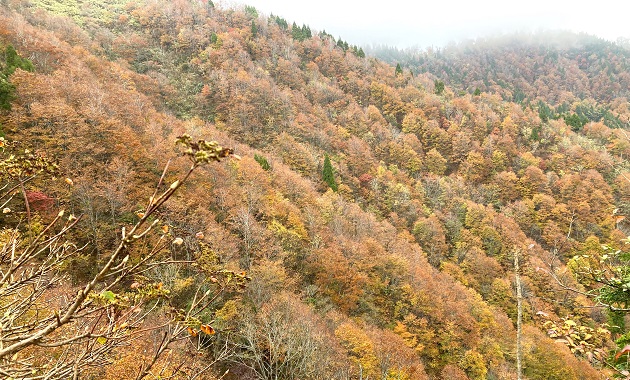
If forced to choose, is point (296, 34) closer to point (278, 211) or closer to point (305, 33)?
point (305, 33)

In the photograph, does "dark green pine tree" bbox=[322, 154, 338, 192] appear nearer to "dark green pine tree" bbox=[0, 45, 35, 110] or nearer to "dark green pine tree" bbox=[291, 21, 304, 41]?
"dark green pine tree" bbox=[0, 45, 35, 110]

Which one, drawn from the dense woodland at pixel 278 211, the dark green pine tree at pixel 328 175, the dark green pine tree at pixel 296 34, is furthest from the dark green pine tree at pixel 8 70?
the dark green pine tree at pixel 296 34

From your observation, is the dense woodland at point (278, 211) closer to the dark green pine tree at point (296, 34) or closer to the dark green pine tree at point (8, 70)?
the dark green pine tree at point (8, 70)

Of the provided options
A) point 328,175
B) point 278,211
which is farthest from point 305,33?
point 278,211

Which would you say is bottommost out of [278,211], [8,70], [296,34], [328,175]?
[328,175]

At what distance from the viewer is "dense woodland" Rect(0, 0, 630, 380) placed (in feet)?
13.0

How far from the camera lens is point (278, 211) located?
39.3m

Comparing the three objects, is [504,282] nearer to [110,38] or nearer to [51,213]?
[51,213]

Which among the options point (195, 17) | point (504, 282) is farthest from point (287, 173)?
point (195, 17)

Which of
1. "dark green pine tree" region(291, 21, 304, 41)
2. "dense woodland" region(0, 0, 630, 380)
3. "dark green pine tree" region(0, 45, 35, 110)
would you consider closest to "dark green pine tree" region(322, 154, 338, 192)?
"dense woodland" region(0, 0, 630, 380)

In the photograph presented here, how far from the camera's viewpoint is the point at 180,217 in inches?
1126

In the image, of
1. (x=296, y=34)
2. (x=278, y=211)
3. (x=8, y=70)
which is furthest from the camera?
(x=296, y=34)

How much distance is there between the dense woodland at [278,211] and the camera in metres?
3.96

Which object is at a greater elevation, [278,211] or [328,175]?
[278,211]
